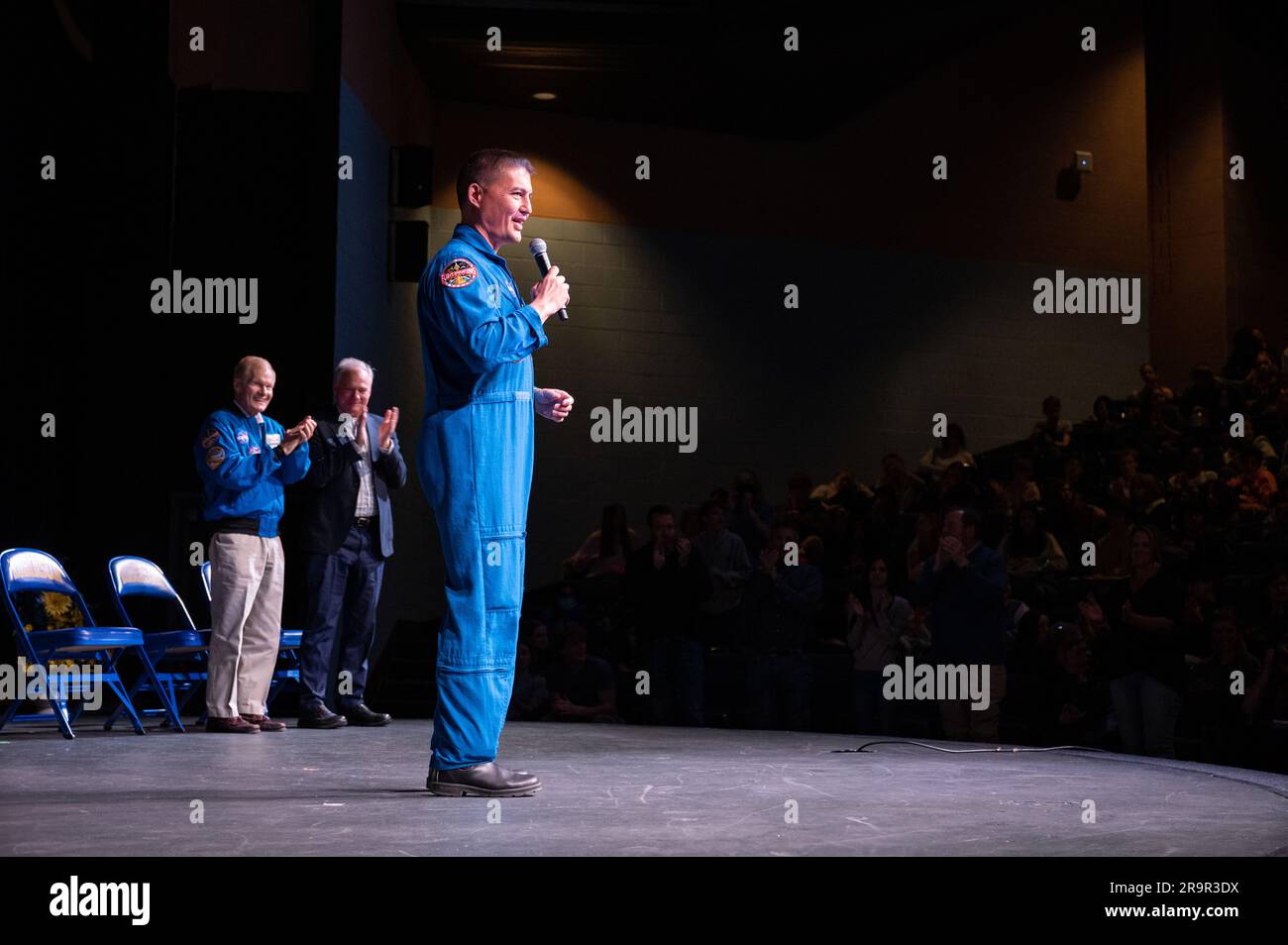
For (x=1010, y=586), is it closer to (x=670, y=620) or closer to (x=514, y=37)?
(x=670, y=620)

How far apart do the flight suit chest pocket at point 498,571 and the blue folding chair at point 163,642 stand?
9.00 ft

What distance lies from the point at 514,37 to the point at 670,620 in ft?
15.8

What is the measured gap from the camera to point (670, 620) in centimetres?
706

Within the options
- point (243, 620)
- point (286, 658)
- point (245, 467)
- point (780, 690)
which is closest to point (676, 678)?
point (780, 690)

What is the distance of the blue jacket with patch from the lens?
5180mm

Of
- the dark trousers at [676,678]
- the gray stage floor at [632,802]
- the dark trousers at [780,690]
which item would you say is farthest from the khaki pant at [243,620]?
the dark trousers at [780,690]

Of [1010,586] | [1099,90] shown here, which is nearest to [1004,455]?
[1099,90]

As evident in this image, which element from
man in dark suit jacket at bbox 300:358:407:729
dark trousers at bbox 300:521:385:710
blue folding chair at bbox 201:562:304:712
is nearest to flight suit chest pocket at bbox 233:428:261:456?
man in dark suit jacket at bbox 300:358:407:729

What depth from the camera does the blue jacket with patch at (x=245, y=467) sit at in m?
5.18

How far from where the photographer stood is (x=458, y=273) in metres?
3.12

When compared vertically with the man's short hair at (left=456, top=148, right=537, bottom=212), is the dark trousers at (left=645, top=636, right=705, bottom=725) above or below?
below

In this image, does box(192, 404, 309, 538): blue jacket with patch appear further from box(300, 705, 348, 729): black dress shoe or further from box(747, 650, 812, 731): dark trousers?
box(747, 650, 812, 731): dark trousers

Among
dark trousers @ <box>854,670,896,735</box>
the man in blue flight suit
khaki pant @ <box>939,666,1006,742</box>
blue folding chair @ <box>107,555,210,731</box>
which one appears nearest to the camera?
the man in blue flight suit

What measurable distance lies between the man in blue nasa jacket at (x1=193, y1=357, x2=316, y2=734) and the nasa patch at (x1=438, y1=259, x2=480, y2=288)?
6.97 ft
